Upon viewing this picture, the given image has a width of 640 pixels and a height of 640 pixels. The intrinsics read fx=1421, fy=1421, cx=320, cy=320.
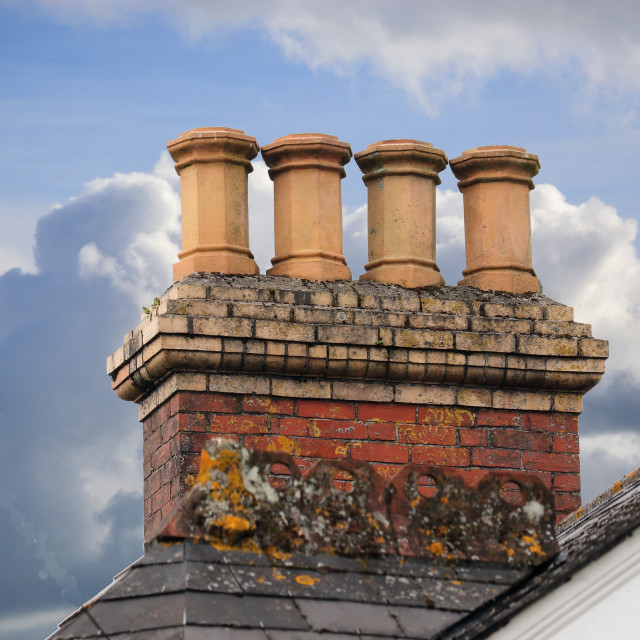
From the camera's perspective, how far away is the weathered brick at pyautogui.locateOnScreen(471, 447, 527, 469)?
7027mm

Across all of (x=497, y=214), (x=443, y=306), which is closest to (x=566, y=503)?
(x=443, y=306)

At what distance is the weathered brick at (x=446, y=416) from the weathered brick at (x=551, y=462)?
14.1 inches

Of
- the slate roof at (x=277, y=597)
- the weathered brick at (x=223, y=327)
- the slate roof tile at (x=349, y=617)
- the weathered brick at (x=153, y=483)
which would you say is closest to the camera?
the slate roof at (x=277, y=597)

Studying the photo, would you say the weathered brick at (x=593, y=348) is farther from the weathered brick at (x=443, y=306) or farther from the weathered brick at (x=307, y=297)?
the weathered brick at (x=307, y=297)

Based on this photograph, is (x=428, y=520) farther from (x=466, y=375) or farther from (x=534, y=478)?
(x=466, y=375)

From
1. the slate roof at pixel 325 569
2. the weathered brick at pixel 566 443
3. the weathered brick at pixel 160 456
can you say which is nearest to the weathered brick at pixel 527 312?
the weathered brick at pixel 566 443

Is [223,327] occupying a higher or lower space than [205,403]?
higher

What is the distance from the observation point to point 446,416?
702 cm

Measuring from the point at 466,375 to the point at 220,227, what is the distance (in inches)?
57.1

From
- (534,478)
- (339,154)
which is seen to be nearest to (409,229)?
(339,154)

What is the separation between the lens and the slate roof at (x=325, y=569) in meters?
3.85

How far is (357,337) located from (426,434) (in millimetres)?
608

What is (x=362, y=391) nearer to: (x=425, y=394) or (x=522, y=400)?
(x=425, y=394)

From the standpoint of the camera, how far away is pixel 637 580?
3.86 meters
